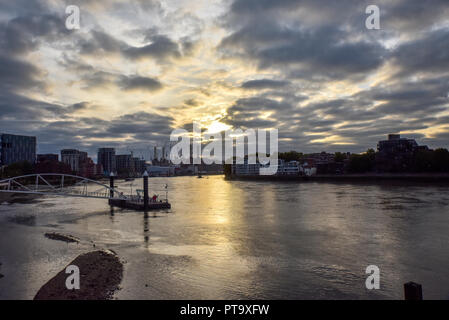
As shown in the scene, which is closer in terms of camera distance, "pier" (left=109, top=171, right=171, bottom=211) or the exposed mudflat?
the exposed mudflat

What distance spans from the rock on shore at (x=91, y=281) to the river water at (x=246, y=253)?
64 cm

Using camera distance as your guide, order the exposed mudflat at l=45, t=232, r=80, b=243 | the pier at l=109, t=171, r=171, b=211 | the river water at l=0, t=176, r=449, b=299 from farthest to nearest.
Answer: the pier at l=109, t=171, r=171, b=211
the exposed mudflat at l=45, t=232, r=80, b=243
the river water at l=0, t=176, r=449, b=299

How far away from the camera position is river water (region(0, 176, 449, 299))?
17.0 meters

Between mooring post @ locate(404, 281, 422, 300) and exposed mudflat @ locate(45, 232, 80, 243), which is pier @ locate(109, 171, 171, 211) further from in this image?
mooring post @ locate(404, 281, 422, 300)

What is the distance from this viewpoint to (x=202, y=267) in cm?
2094

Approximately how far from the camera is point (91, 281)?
56.9 feet

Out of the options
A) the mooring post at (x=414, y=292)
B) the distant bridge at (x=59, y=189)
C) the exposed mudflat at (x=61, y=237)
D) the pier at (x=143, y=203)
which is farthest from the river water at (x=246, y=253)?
the pier at (x=143, y=203)

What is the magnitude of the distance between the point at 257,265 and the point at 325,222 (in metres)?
19.9

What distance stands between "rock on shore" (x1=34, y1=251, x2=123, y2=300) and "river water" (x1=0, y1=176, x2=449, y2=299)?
644mm

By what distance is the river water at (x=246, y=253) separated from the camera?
17.0 m

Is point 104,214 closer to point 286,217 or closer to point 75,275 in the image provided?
point 286,217

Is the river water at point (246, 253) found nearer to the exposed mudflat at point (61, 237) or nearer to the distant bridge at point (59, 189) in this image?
the exposed mudflat at point (61, 237)

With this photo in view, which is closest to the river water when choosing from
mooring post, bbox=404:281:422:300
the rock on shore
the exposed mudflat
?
the rock on shore
